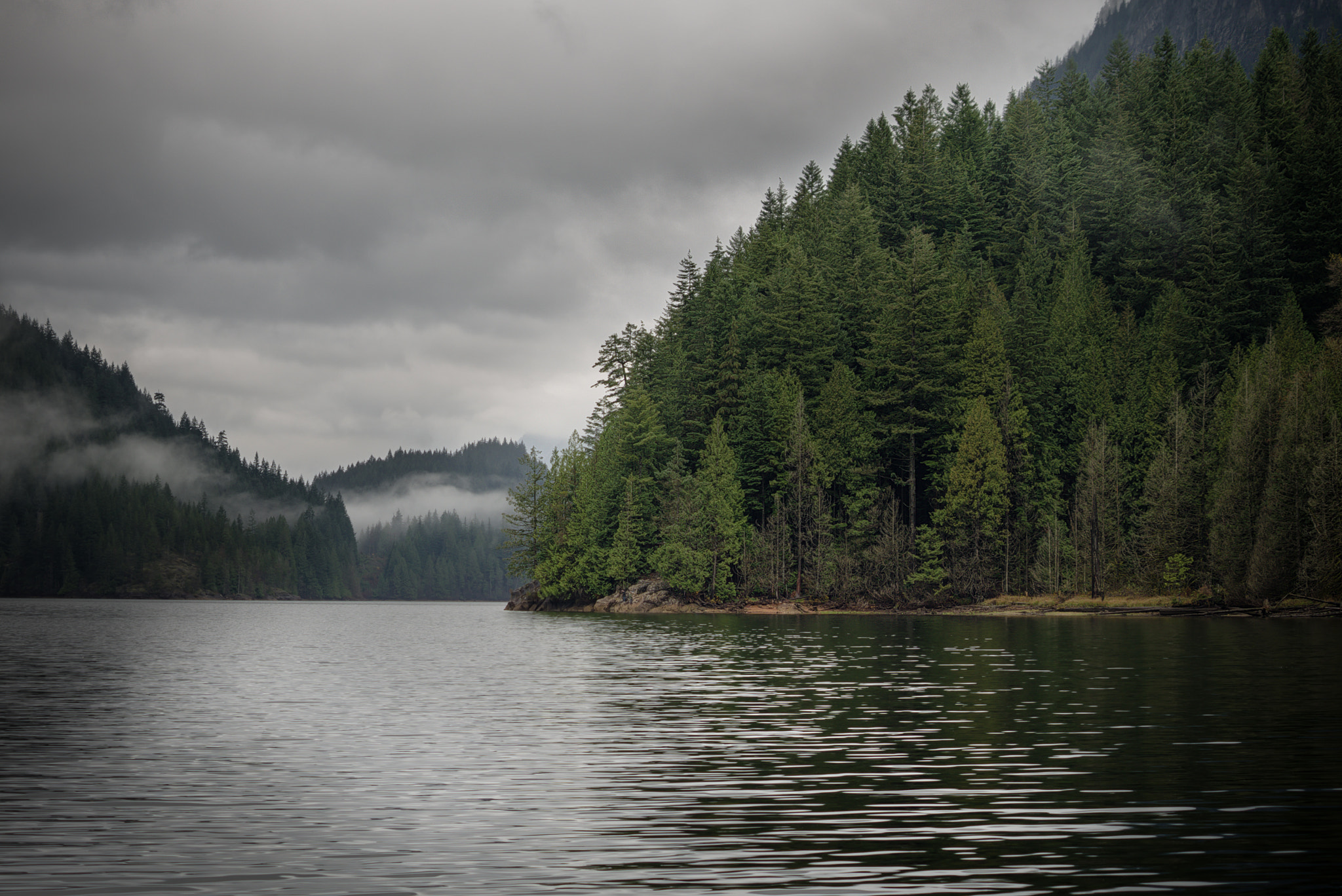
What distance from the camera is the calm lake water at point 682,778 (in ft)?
43.3

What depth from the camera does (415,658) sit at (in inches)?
2172

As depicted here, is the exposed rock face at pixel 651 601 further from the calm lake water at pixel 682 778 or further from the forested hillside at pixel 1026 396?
the calm lake water at pixel 682 778

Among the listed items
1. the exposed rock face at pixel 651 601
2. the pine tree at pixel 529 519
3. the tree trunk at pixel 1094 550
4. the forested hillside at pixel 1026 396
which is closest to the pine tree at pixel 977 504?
the forested hillside at pixel 1026 396

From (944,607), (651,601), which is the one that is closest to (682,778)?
(944,607)

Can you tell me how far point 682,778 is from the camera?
65.1 feet

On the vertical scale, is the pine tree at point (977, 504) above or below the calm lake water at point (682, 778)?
above

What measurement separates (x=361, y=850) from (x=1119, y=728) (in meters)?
18.7

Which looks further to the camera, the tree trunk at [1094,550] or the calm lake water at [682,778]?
the tree trunk at [1094,550]

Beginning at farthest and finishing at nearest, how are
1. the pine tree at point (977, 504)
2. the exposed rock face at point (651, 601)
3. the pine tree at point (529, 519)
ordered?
the pine tree at point (529, 519) → the exposed rock face at point (651, 601) → the pine tree at point (977, 504)

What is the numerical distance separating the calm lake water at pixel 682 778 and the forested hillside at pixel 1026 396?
51.4 meters

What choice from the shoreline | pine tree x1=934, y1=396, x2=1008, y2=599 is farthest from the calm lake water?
pine tree x1=934, y1=396, x2=1008, y2=599

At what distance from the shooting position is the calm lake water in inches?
520

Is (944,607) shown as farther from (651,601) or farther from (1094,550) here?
(651,601)

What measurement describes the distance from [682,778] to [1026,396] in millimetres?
105660
